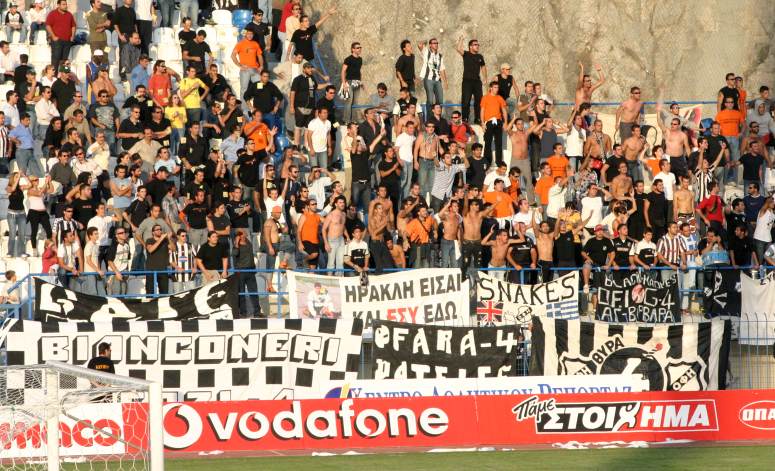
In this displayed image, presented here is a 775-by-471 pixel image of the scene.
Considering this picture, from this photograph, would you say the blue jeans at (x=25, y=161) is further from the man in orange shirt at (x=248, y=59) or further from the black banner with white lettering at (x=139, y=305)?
the man in orange shirt at (x=248, y=59)

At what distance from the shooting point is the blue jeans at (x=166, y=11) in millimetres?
30062

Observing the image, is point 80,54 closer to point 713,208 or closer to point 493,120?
point 493,120

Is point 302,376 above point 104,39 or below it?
below

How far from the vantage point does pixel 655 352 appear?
23703mm

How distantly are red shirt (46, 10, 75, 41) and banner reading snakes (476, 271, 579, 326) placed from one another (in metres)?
10.2

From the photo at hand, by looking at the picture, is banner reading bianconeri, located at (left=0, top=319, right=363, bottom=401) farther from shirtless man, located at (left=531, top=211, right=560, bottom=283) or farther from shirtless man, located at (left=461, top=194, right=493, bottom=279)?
shirtless man, located at (left=531, top=211, right=560, bottom=283)

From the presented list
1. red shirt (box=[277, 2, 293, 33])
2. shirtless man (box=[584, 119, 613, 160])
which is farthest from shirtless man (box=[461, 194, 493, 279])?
red shirt (box=[277, 2, 293, 33])

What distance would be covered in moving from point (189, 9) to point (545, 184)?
8.99 m

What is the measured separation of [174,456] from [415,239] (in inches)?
277

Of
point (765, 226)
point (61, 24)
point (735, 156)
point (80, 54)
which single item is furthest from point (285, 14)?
point (765, 226)

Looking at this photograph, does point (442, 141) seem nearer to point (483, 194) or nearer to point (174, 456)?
point (483, 194)

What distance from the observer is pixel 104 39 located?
1122 inches

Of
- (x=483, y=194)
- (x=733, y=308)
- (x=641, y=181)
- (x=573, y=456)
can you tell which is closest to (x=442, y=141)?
(x=483, y=194)

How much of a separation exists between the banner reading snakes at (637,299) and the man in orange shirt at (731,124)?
584 cm
